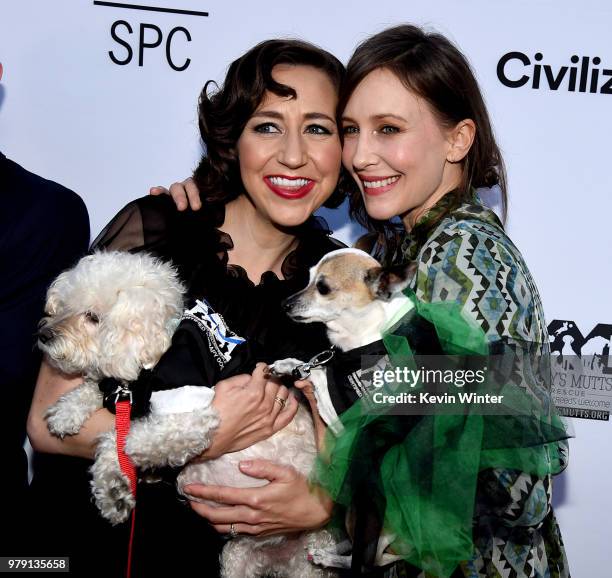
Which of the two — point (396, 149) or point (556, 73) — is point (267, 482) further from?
point (556, 73)

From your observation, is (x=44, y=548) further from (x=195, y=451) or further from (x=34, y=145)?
(x=34, y=145)

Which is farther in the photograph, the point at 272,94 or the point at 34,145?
the point at 34,145

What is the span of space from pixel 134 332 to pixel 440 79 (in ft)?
3.51

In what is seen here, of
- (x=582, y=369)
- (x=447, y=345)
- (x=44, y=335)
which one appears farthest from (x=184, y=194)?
(x=582, y=369)

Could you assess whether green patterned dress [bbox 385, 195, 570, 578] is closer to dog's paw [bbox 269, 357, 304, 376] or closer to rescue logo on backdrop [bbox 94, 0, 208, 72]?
dog's paw [bbox 269, 357, 304, 376]

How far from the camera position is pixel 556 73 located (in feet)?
7.78

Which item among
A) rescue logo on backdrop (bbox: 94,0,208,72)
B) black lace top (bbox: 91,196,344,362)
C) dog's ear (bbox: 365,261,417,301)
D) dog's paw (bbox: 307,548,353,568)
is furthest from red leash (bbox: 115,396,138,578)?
rescue logo on backdrop (bbox: 94,0,208,72)

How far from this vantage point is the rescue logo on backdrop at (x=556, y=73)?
2357mm

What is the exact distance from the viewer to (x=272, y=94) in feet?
6.43

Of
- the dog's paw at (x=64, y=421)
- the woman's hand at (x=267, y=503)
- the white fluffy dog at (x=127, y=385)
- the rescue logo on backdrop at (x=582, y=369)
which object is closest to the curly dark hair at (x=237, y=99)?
the white fluffy dog at (x=127, y=385)

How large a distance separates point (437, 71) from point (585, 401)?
4.57 ft

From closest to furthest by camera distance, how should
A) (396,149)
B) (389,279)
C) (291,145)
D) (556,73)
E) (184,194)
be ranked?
1. (389,279)
2. (396,149)
3. (291,145)
4. (184,194)
5. (556,73)

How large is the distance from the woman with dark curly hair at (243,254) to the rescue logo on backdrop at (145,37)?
38cm

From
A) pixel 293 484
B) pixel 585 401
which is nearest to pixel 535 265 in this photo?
pixel 585 401
